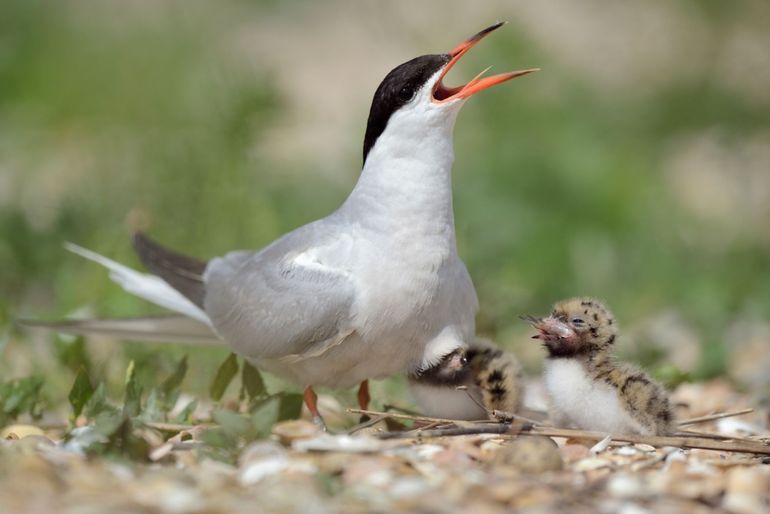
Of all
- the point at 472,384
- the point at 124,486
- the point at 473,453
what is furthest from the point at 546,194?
the point at 124,486

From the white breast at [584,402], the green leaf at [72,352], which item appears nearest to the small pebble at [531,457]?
the white breast at [584,402]

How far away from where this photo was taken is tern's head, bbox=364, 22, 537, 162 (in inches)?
132

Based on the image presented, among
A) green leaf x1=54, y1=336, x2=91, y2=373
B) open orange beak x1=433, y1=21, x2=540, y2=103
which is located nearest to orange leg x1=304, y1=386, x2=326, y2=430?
open orange beak x1=433, y1=21, x2=540, y2=103

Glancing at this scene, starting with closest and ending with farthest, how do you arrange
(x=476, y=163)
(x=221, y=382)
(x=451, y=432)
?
(x=451, y=432)
(x=221, y=382)
(x=476, y=163)

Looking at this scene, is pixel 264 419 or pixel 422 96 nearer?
pixel 264 419

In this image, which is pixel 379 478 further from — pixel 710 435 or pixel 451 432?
pixel 710 435

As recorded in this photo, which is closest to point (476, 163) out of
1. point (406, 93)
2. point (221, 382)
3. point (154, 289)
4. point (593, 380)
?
point (154, 289)

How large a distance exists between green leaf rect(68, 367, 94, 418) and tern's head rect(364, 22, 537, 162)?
1.19m

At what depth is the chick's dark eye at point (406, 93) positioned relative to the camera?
3379mm

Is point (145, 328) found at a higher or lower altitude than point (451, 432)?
higher

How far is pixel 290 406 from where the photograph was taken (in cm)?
334

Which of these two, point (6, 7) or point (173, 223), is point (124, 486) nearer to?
point (173, 223)

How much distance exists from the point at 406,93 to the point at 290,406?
97 centimetres

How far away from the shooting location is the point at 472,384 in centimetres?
343
